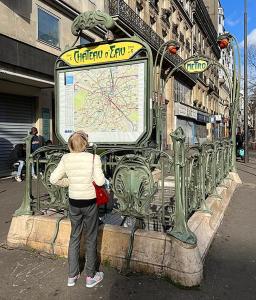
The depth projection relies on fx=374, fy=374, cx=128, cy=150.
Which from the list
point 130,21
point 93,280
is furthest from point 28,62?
point 130,21

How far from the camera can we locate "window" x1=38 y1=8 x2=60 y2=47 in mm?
13586

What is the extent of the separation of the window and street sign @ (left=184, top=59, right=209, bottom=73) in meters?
5.32

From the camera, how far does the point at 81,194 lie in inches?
149

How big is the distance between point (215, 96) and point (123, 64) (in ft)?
187

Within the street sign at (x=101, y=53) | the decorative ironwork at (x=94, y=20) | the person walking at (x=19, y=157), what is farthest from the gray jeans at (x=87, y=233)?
the person walking at (x=19, y=157)

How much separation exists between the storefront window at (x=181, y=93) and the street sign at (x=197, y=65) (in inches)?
751

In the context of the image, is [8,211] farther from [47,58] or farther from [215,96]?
[215,96]

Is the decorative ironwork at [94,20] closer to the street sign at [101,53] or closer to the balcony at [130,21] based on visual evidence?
the street sign at [101,53]

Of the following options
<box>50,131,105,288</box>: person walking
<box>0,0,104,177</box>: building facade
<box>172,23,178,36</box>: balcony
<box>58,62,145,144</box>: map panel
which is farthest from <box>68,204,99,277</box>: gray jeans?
<box>172,23,178,36</box>: balcony

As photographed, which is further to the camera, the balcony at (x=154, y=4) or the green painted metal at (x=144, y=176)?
the balcony at (x=154, y=4)

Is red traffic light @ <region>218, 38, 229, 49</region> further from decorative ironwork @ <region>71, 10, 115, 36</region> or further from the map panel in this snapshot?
the map panel

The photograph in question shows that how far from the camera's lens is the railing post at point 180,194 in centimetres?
396

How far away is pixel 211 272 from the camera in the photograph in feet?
13.6

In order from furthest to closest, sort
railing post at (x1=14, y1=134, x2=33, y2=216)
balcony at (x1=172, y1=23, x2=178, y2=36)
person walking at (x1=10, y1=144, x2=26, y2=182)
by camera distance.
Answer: balcony at (x1=172, y1=23, x2=178, y2=36) → person walking at (x1=10, y1=144, x2=26, y2=182) → railing post at (x1=14, y1=134, x2=33, y2=216)
